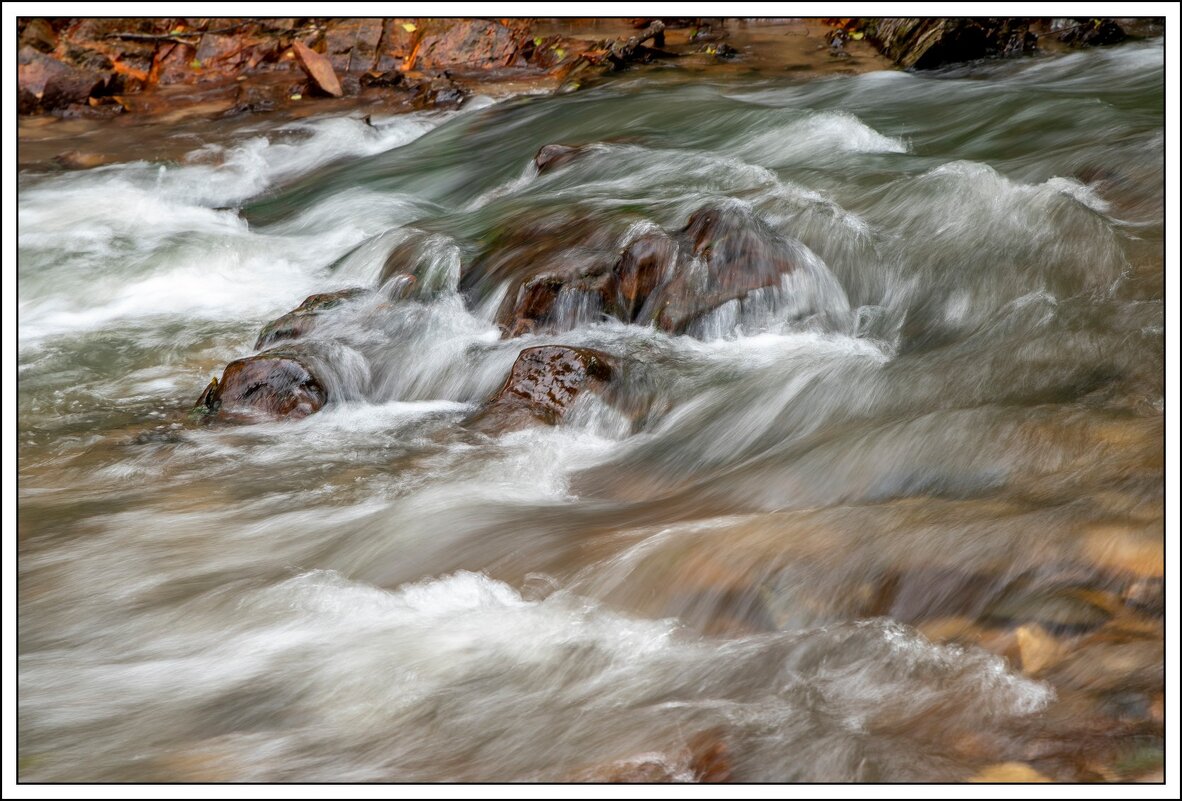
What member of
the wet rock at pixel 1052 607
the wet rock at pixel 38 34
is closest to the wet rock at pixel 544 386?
the wet rock at pixel 1052 607

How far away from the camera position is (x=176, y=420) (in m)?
5.26

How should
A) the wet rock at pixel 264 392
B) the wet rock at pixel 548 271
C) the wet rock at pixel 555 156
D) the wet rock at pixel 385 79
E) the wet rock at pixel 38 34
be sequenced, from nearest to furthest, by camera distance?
the wet rock at pixel 264 392 → the wet rock at pixel 548 271 → the wet rock at pixel 555 156 → the wet rock at pixel 385 79 → the wet rock at pixel 38 34

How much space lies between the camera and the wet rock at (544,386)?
4.94 m

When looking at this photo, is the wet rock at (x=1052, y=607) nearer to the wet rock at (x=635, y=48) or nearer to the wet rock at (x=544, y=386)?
the wet rock at (x=544, y=386)

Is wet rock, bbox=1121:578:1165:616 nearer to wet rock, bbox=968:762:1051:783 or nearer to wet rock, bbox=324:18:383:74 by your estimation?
wet rock, bbox=968:762:1051:783

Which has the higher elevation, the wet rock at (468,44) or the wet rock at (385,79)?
the wet rock at (468,44)

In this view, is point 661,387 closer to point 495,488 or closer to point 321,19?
point 495,488

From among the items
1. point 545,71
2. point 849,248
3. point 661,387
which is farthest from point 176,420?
point 545,71

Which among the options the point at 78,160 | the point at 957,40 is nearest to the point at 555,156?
the point at 957,40

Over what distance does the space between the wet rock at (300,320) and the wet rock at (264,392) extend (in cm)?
63

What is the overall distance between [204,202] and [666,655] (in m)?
7.25

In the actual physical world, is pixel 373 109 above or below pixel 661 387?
above

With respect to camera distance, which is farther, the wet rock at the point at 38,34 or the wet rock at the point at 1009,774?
the wet rock at the point at 38,34

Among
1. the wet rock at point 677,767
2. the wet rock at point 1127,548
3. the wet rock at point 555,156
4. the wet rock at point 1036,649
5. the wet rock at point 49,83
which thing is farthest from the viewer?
the wet rock at point 49,83
